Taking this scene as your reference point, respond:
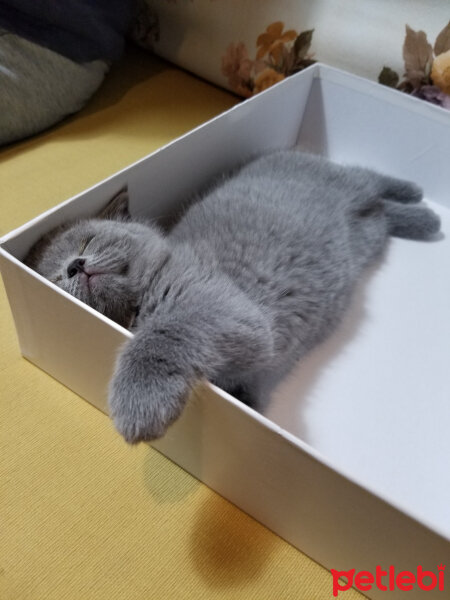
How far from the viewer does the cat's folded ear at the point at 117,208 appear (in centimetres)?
85

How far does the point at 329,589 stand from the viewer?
657 millimetres

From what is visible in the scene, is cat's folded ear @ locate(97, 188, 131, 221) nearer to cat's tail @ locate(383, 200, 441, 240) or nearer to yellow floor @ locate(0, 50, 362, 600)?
yellow floor @ locate(0, 50, 362, 600)

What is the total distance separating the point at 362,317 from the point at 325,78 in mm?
574

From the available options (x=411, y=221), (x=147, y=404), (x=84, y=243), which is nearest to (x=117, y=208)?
(x=84, y=243)

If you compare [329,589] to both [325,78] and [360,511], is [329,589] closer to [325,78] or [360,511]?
[360,511]

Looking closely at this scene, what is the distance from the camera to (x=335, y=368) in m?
0.86

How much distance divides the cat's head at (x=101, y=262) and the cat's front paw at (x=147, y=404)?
0.47ft

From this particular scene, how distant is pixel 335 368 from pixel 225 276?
0.80 ft

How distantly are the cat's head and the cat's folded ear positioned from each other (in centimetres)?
6
